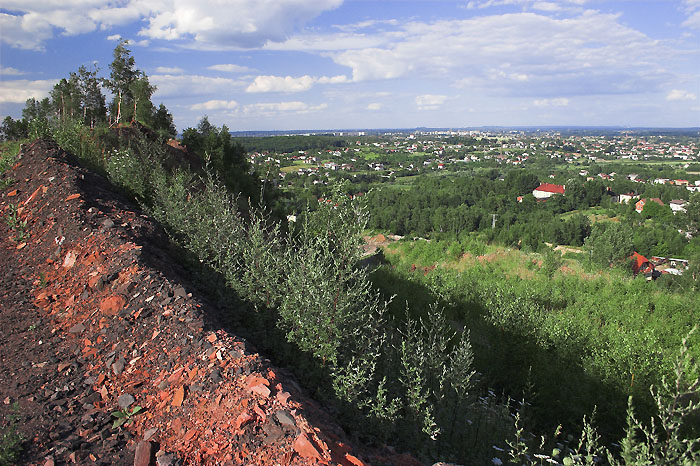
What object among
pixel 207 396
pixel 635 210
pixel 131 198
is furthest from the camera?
pixel 635 210

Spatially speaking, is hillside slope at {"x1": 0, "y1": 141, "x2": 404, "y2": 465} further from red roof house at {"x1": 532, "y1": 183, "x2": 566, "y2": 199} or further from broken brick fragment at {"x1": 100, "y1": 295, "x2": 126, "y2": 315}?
red roof house at {"x1": 532, "y1": 183, "x2": 566, "y2": 199}

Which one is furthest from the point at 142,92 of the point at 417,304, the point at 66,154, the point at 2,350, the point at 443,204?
the point at 443,204

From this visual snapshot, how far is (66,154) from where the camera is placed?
715cm

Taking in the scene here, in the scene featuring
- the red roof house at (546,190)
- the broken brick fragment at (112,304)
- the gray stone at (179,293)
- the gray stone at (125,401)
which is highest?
the gray stone at (179,293)

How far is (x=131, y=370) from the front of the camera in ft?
9.89

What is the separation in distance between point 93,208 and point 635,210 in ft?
176

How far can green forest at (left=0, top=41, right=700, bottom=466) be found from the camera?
335cm

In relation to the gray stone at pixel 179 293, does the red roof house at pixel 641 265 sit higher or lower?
lower

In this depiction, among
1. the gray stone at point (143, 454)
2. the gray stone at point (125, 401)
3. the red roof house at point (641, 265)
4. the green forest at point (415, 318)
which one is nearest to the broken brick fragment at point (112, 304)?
the green forest at point (415, 318)

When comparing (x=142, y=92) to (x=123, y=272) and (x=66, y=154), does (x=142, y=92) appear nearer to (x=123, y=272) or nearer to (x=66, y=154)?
(x=66, y=154)

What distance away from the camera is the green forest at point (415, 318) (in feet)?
11.0

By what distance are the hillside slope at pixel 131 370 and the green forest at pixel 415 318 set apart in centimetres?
48

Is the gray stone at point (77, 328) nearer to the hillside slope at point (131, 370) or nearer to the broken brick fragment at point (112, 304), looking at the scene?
the hillside slope at point (131, 370)

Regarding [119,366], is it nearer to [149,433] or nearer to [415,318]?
[149,433]
